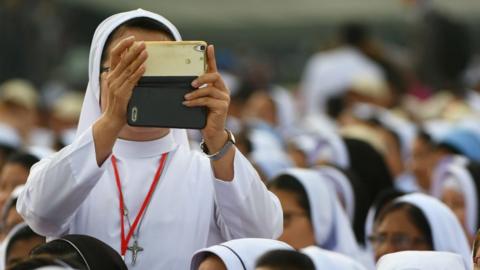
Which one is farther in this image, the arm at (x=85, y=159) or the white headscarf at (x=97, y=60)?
the white headscarf at (x=97, y=60)

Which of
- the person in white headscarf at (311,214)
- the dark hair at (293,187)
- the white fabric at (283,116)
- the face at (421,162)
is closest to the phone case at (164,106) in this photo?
the person in white headscarf at (311,214)

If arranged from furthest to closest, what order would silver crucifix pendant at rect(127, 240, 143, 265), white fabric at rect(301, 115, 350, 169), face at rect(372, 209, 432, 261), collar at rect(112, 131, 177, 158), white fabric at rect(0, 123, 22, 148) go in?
white fabric at rect(0, 123, 22, 148) < white fabric at rect(301, 115, 350, 169) < face at rect(372, 209, 432, 261) < collar at rect(112, 131, 177, 158) < silver crucifix pendant at rect(127, 240, 143, 265)

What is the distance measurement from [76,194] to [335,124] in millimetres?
9286

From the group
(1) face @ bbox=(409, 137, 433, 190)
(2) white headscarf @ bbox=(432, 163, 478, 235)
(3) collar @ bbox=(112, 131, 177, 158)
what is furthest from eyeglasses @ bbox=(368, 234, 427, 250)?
(1) face @ bbox=(409, 137, 433, 190)

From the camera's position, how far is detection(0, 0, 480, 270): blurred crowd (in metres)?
5.39

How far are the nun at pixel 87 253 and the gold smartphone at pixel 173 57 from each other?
62 centimetres

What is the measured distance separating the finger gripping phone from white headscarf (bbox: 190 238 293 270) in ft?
1.35

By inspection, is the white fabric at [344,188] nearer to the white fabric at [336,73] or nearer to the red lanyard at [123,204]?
the red lanyard at [123,204]

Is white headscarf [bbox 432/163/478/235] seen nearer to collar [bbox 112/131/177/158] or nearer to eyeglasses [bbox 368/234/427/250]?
eyeglasses [bbox 368/234/427/250]

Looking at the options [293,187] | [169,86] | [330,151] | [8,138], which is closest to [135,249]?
[169,86]

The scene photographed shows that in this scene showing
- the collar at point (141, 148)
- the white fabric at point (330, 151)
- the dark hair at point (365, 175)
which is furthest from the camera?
the white fabric at point (330, 151)

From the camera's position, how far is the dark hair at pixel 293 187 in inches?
270

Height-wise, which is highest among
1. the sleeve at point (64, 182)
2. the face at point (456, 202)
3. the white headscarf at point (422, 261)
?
the sleeve at point (64, 182)

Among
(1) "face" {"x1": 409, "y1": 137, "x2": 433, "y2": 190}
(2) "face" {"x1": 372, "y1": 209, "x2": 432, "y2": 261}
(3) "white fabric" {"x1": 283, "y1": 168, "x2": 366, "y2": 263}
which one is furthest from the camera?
(1) "face" {"x1": 409, "y1": 137, "x2": 433, "y2": 190}
